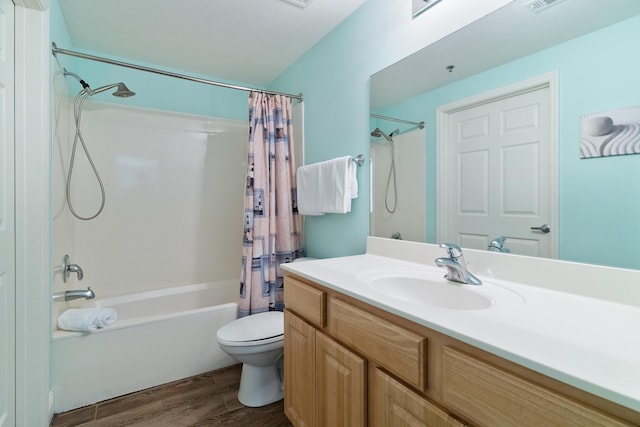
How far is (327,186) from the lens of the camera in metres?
1.77

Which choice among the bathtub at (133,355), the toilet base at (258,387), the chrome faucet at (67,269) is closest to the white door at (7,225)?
the bathtub at (133,355)

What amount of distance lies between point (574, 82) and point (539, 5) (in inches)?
12.2

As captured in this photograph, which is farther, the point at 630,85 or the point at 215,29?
the point at 215,29

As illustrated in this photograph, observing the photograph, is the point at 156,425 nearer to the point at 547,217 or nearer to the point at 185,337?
the point at 185,337

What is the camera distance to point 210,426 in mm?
1424

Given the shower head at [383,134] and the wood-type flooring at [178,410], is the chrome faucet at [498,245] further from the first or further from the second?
the wood-type flooring at [178,410]

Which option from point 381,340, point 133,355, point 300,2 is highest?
point 300,2

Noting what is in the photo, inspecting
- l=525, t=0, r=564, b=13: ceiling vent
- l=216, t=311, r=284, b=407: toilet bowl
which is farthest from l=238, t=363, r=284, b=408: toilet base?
l=525, t=0, r=564, b=13: ceiling vent

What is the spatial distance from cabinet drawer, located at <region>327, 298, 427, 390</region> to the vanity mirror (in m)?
0.59

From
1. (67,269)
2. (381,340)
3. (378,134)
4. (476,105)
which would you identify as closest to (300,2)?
(378,134)

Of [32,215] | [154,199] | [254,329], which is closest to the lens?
[32,215]

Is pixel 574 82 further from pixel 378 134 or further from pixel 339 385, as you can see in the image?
pixel 339 385

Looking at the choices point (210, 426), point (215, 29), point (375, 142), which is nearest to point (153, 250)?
point (210, 426)

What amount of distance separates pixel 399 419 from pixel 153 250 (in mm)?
2341
